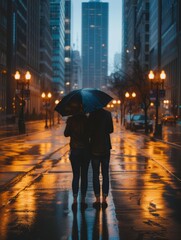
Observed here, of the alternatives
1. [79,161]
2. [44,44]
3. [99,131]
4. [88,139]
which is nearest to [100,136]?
[99,131]

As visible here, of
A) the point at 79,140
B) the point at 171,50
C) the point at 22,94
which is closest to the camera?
the point at 79,140

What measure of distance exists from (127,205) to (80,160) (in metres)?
1.33

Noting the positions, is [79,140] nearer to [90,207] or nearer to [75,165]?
[75,165]

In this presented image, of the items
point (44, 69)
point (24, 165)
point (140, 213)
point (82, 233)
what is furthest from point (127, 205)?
point (44, 69)

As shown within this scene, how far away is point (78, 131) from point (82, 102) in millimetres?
533

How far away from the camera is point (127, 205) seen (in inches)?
392

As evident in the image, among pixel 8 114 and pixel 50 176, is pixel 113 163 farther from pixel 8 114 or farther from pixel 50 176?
pixel 8 114

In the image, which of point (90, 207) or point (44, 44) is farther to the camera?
point (44, 44)

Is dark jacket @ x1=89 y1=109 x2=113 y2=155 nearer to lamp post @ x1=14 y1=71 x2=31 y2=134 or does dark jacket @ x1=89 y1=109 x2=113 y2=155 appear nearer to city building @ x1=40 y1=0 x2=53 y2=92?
lamp post @ x1=14 y1=71 x2=31 y2=134

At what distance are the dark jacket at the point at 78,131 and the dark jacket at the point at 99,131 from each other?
4.3 inches

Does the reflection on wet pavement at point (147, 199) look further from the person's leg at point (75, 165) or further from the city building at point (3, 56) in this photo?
the city building at point (3, 56)

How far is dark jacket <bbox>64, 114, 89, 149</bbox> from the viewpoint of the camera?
9478 mm

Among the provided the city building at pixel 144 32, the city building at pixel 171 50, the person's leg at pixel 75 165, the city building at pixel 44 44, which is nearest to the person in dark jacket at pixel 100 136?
the person's leg at pixel 75 165

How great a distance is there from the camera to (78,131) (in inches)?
373
